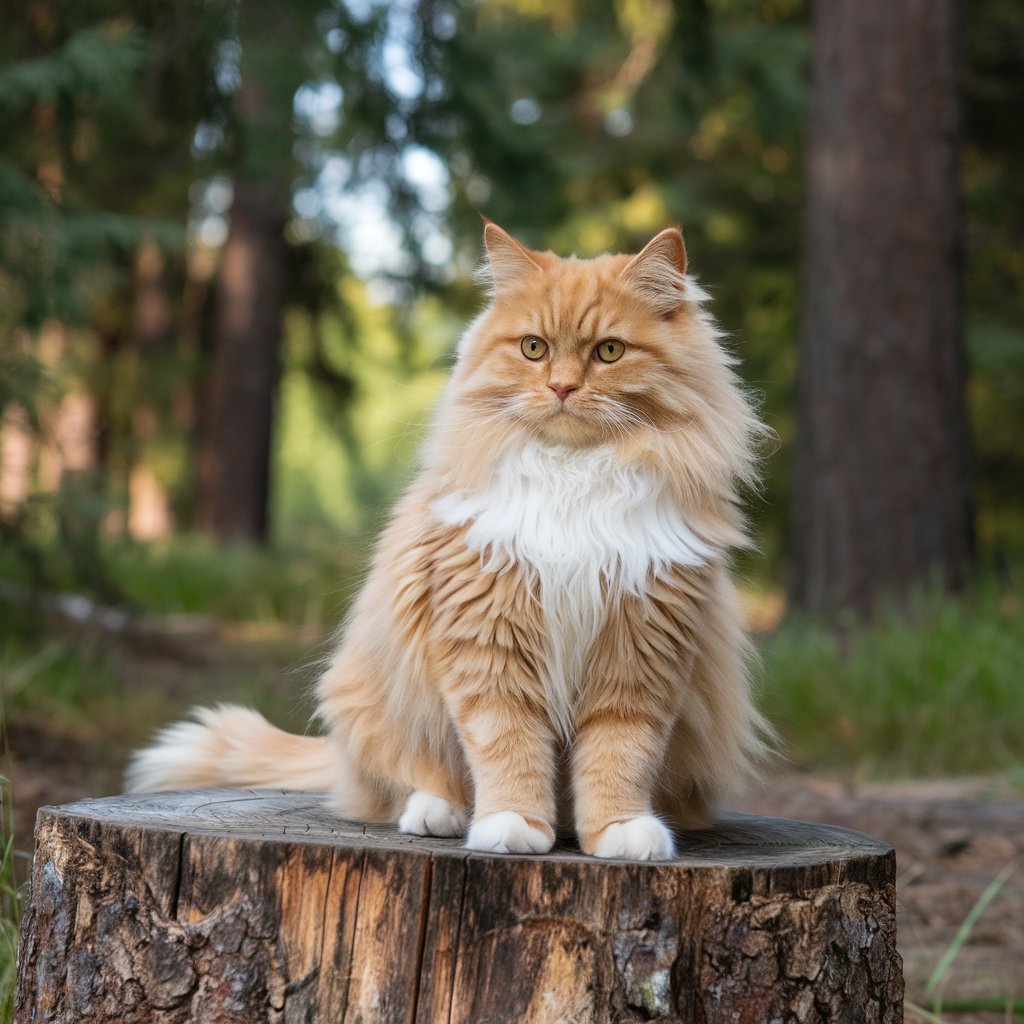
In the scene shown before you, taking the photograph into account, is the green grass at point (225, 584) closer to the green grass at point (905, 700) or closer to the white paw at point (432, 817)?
the green grass at point (905, 700)

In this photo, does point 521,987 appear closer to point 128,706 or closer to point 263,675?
point 128,706

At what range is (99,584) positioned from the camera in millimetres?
6230

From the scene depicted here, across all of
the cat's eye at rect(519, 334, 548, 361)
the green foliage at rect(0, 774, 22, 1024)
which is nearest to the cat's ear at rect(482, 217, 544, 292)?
the cat's eye at rect(519, 334, 548, 361)

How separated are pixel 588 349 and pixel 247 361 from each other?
9603 mm

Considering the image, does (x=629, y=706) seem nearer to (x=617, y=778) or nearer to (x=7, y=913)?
(x=617, y=778)

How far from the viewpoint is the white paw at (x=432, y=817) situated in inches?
93.6

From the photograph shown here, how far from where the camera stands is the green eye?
8.04 feet

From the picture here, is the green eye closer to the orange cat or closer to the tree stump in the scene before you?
the orange cat

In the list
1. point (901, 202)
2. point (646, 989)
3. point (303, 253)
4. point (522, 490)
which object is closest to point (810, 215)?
point (901, 202)

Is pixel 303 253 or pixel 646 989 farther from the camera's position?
pixel 303 253

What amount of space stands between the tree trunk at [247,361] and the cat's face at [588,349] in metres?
9.14

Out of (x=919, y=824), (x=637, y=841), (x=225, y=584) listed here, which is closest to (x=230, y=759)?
(x=637, y=841)

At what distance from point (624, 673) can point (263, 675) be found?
485cm

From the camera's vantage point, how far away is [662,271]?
2.49 metres
